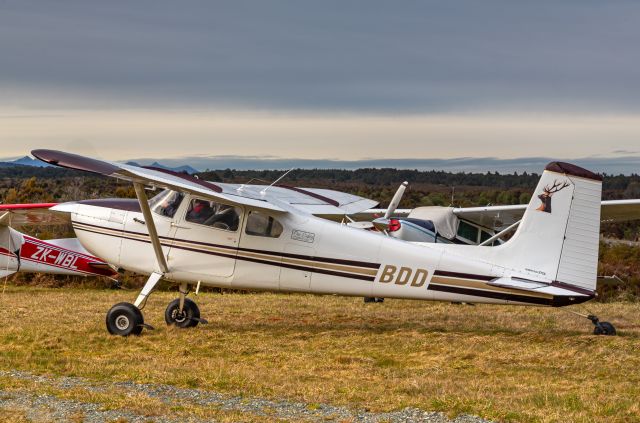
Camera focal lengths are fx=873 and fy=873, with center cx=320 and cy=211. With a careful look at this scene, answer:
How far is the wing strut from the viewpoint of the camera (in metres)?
10.8

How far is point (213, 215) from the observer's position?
11586mm

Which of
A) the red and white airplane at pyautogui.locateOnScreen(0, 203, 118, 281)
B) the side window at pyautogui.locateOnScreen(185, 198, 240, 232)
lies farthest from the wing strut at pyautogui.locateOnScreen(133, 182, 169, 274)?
the red and white airplane at pyautogui.locateOnScreen(0, 203, 118, 281)

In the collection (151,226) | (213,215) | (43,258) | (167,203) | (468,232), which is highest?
(167,203)

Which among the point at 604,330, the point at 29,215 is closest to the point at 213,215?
the point at 604,330

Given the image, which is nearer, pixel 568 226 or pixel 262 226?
pixel 568 226

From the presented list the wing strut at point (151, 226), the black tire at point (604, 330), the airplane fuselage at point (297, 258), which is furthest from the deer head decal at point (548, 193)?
the wing strut at point (151, 226)

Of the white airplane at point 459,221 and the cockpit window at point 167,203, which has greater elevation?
the cockpit window at point 167,203

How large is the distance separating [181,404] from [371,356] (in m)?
3.26

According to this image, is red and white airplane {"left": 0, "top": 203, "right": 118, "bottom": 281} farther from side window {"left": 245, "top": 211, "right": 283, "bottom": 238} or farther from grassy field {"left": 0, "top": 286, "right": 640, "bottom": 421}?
side window {"left": 245, "top": 211, "right": 283, "bottom": 238}

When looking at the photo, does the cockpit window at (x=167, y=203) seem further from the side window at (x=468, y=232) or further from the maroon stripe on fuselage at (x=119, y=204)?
the side window at (x=468, y=232)

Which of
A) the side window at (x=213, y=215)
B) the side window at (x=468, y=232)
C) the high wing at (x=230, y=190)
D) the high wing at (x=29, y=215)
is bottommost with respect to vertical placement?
the side window at (x=468, y=232)

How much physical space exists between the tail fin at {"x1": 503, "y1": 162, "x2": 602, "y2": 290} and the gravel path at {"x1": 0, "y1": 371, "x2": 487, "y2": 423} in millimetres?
4089

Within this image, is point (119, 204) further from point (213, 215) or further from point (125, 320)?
point (125, 320)

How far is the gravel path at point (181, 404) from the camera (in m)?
6.75
